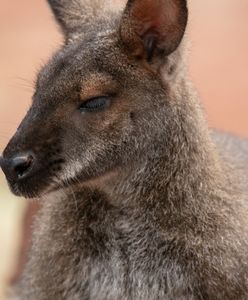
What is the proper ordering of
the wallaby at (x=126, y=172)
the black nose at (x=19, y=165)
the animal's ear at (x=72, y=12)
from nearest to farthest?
the black nose at (x=19, y=165) → the wallaby at (x=126, y=172) → the animal's ear at (x=72, y=12)

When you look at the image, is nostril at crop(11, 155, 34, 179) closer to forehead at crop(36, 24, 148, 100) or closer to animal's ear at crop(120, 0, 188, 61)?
forehead at crop(36, 24, 148, 100)

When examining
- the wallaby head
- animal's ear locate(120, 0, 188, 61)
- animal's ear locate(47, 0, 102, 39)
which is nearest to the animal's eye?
the wallaby head

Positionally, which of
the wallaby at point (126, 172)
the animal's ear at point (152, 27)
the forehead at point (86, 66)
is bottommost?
the wallaby at point (126, 172)

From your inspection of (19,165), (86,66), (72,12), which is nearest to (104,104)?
(86,66)

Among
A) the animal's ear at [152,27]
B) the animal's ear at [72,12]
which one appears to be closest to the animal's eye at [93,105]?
the animal's ear at [152,27]

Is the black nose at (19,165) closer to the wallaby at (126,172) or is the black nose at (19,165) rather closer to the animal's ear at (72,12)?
the wallaby at (126,172)

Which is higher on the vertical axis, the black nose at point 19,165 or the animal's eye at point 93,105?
the animal's eye at point 93,105

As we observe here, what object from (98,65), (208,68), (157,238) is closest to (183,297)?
(157,238)

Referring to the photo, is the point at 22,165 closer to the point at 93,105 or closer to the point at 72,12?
the point at 93,105

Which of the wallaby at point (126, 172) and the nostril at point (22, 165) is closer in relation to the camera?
the nostril at point (22, 165)
